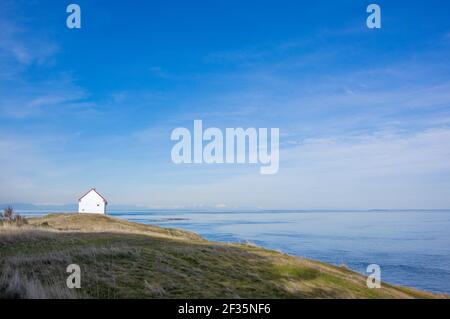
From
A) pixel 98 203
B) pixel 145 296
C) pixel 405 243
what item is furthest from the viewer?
pixel 98 203

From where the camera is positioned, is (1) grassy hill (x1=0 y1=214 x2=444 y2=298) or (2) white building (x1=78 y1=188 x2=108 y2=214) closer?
(1) grassy hill (x1=0 y1=214 x2=444 y2=298)

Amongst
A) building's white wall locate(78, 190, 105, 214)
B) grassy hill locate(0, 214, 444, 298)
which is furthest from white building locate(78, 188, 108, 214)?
grassy hill locate(0, 214, 444, 298)

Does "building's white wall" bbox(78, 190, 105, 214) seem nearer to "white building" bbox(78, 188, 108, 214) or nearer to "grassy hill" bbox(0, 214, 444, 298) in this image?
"white building" bbox(78, 188, 108, 214)

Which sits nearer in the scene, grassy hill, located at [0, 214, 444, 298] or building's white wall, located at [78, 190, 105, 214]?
grassy hill, located at [0, 214, 444, 298]

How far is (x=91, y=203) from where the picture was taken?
80.3 m

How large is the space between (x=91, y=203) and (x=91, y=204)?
0.69 feet

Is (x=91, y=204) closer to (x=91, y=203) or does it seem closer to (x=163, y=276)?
(x=91, y=203)

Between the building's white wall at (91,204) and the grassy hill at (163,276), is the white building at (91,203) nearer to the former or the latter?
the building's white wall at (91,204)

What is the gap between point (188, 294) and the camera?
1246 cm

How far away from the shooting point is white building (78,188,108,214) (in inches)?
3152
